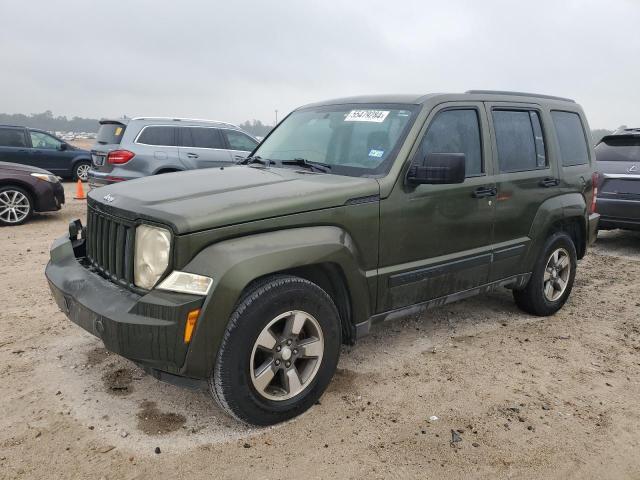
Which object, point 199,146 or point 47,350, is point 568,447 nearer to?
point 47,350

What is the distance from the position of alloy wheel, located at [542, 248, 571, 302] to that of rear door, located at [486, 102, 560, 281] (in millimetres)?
531

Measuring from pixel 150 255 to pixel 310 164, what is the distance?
145 cm

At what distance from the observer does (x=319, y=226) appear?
3072mm

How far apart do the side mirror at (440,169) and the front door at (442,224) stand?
0.11 m

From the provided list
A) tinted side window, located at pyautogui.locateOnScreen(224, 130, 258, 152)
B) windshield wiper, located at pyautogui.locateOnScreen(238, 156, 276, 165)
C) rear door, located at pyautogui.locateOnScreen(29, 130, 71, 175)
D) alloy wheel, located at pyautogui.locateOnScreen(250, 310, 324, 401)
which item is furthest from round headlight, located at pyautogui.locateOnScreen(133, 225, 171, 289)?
rear door, located at pyautogui.locateOnScreen(29, 130, 71, 175)

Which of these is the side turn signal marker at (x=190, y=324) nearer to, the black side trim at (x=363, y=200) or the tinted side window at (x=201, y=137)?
the black side trim at (x=363, y=200)

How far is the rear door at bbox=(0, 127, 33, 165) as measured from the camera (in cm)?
1294

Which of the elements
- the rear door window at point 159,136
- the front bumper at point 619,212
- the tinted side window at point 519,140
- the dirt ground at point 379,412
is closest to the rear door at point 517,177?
the tinted side window at point 519,140

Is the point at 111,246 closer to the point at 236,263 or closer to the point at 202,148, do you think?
the point at 236,263

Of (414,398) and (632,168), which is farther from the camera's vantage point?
(632,168)

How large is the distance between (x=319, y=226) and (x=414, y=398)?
127 centimetres

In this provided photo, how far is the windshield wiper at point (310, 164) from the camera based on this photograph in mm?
3650

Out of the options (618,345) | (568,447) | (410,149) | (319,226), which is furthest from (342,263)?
(618,345)

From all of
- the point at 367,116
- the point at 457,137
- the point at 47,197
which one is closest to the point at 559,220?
the point at 457,137
